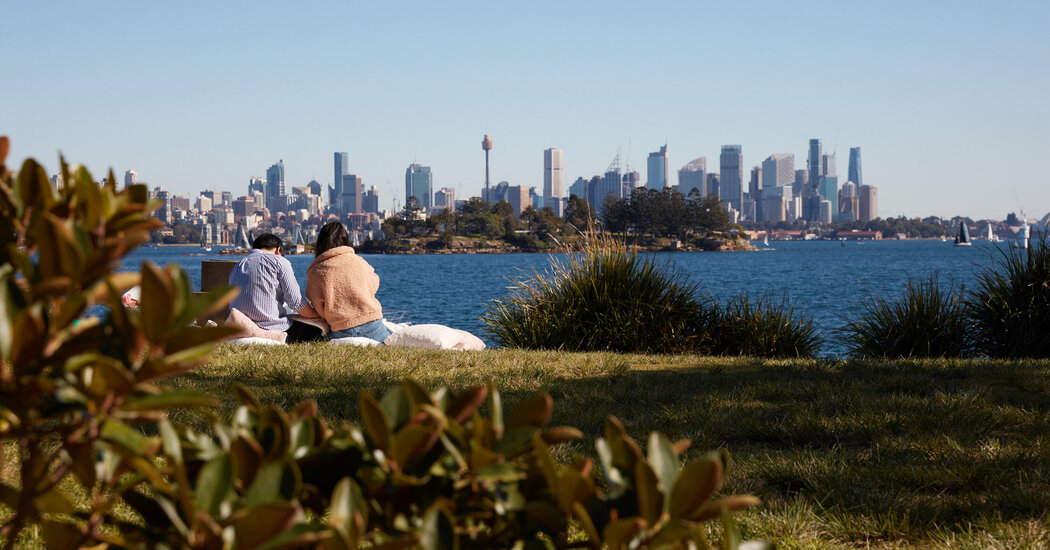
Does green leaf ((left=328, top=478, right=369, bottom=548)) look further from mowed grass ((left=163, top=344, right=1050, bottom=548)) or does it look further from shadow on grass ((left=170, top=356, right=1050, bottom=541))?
shadow on grass ((left=170, top=356, right=1050, bottom=541))

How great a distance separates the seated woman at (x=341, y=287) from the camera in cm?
697

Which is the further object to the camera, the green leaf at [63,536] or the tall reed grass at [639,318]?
the tall reed grass at [639,318]

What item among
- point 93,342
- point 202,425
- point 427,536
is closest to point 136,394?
point 93,342

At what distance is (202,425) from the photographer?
144 inches

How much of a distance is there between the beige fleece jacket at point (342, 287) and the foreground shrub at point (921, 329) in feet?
15.8

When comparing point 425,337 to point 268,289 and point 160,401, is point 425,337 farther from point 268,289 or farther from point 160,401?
point 160,401

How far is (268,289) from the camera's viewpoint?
699 centimetres

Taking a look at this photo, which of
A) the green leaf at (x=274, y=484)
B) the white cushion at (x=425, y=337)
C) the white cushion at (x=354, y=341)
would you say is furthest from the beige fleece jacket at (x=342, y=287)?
the green leaf at (x=274, y=484)

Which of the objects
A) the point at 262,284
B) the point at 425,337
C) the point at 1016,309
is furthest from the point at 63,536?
the point at 1016,309

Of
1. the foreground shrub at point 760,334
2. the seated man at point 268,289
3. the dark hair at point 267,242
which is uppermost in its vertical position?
the dark hair at point 267,242

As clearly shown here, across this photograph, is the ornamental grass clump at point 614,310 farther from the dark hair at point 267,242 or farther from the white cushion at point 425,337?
the dark hair at point 267,242

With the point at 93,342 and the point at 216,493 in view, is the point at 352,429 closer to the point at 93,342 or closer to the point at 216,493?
the point at 216,493

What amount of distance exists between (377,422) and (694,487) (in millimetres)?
366

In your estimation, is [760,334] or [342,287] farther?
[760,334]
